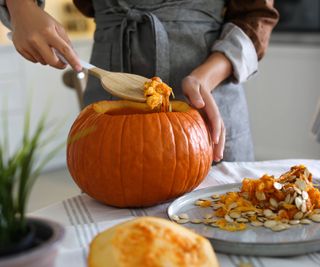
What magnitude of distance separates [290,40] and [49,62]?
2.37m

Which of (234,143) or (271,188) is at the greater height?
(271,188)

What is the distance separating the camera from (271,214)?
0.73 meters

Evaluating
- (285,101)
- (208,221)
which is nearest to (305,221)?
(208,221)

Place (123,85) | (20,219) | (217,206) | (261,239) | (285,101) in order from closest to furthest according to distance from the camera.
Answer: (20,219)
(261,239)
(217,206)
(123,85)
(285,101)

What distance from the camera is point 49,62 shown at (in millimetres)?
925

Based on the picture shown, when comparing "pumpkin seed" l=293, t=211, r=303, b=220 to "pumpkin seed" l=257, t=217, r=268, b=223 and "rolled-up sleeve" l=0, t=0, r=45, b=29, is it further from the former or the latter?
"rolled-up sleeve" l=0, t=0, r=45, b=29

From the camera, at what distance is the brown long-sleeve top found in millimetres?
1133

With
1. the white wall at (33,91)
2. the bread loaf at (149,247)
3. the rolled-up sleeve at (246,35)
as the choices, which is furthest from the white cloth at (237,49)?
the white wall at (33,91)

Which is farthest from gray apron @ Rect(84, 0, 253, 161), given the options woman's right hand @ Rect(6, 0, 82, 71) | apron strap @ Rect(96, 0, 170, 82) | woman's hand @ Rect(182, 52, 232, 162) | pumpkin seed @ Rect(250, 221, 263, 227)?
pumpkin seed @ Rect(250, 221, 263, 227)

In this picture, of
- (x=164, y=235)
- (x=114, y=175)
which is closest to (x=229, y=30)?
(x=114, y=175)

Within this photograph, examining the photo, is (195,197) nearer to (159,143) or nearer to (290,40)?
(159,143)

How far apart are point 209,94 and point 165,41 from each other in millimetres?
214

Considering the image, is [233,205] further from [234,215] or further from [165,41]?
[165,41]

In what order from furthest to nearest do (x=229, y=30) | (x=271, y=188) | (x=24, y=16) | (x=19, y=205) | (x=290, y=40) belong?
(x=290, y=40) → (x=229, y=30) → (x=24, y=16) → (x=271, y=188) → (x=19, y=205)
